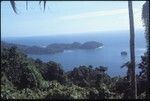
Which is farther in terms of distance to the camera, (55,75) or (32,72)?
(55,75)

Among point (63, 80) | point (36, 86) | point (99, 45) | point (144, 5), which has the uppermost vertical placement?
point (144, 5)

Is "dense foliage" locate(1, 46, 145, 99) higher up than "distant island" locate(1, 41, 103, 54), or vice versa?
"dense foliage" locate(1, 46, 145, 99)

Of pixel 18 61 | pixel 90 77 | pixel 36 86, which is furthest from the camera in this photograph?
pixel 90 77

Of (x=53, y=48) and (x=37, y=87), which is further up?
(x=37, y=87)

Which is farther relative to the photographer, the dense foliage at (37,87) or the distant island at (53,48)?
the distant island at (53,48)

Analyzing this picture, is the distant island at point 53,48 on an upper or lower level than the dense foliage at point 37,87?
lower

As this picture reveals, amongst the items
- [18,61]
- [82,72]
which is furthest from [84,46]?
[18,61]

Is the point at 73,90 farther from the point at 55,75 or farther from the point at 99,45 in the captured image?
the point at 99,45

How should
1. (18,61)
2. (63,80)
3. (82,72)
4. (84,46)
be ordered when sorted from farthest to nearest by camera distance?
(84,46) → (82,72) → (63,80) → (18,61)

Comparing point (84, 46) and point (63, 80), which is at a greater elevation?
point (63, 80)

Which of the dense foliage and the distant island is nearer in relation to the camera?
the dense foliage

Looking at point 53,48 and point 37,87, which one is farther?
point 53,48
